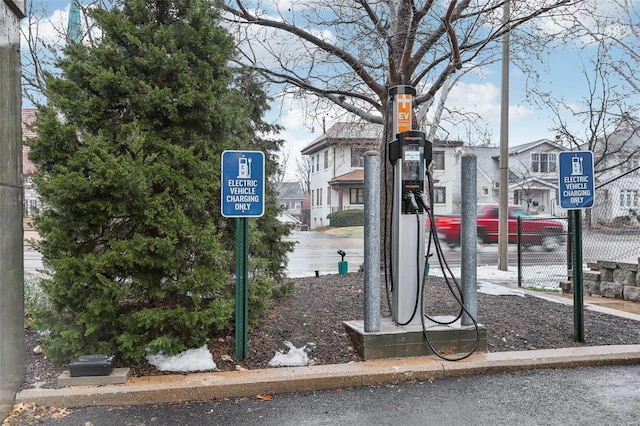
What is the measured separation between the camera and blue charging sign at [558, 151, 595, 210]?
224 inches

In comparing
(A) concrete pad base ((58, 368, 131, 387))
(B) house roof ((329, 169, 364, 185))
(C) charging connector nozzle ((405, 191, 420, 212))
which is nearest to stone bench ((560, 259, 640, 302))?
(C) charging connector nozzle ((405, 191, 420, 212))

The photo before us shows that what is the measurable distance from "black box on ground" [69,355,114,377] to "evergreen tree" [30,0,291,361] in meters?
0.20

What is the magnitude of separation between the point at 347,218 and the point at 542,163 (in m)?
16.5

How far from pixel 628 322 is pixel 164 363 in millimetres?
5926

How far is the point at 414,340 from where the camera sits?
4992 millimetres

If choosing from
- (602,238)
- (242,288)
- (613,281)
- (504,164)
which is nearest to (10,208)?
(242,288)

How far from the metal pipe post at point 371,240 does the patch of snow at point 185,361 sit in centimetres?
155

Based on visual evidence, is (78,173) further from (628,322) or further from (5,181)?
(628,322)

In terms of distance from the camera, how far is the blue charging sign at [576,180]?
5.69 metres

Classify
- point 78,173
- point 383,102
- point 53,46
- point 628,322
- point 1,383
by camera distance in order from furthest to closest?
point 383,102 < point 53,46 < point 628,322 < point 78,173 < point 1,383

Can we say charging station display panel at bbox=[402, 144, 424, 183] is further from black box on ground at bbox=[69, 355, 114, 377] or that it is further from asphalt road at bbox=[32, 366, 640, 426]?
black box on ground at bbox=[69, 355, 114, 377]

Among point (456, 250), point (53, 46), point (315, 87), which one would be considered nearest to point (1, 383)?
point (53, 46)

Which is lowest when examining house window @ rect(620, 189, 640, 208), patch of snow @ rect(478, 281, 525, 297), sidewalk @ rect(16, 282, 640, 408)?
sidewalk @ rect(16, 282, 640, 408)

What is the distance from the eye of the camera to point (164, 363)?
15.1 feet
